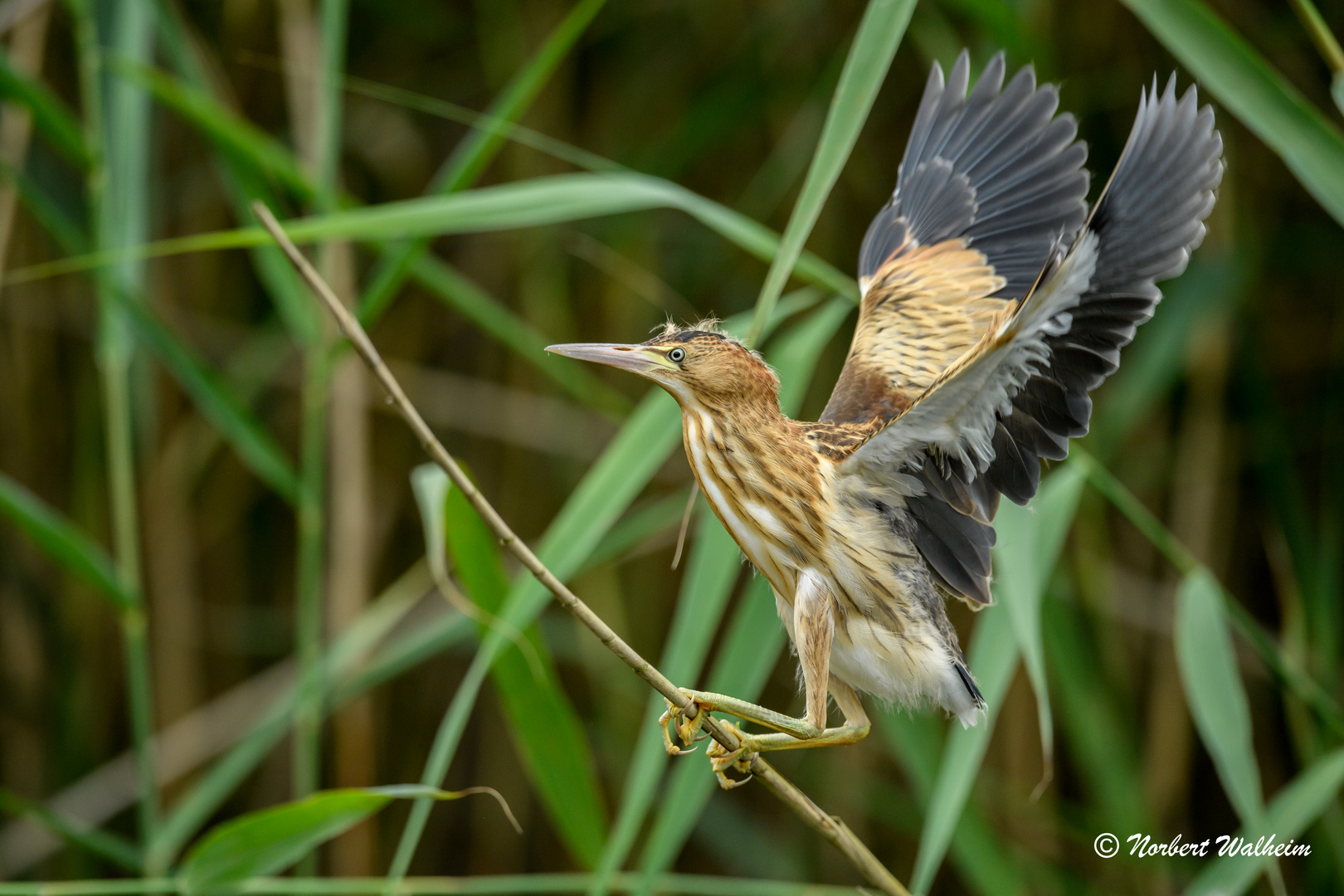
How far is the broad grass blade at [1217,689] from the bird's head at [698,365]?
0.55 m

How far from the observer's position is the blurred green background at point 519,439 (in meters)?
1.48

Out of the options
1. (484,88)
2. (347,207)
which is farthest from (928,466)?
(484,88)

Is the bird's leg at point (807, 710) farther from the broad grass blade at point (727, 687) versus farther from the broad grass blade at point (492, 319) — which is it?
the broad grass blade at point (492, 319)

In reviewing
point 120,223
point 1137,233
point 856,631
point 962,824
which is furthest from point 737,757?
point 120,223

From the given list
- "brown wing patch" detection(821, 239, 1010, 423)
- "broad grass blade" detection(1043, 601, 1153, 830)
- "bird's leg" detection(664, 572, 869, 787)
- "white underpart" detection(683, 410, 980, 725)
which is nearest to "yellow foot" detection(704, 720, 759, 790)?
"bird's leg" detection(664, 572, 869, 787)

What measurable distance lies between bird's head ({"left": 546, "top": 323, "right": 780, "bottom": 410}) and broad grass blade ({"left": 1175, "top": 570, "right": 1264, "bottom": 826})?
547 mm

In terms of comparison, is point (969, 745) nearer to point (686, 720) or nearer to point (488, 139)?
point (686, 720)

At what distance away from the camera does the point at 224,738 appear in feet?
6.86

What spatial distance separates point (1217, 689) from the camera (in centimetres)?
112

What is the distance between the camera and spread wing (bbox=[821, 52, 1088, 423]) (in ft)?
3.91

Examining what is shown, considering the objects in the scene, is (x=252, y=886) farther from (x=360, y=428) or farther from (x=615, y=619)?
(x=615, y=619)

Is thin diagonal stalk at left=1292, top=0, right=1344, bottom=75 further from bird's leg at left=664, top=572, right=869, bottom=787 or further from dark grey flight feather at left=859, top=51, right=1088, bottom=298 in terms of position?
bird's leg at left=664, top=572, right=869, bottom=787

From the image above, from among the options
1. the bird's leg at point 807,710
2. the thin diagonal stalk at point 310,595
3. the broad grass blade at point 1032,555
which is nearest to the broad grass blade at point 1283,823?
the broad grass blade at point 1032,555

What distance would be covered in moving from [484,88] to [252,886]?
150cm
